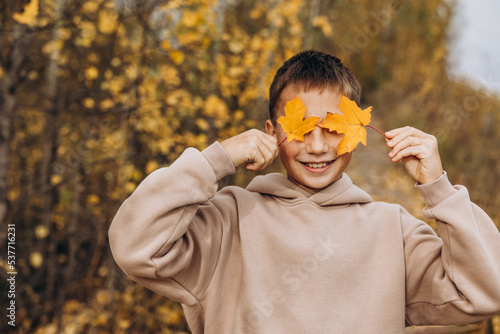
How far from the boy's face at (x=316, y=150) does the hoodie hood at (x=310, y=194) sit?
0.09ft

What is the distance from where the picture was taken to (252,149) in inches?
56.1

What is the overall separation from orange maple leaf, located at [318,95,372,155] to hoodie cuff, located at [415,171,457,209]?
24 centimetres

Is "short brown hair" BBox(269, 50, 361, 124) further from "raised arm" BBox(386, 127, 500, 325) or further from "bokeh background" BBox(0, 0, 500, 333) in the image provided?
"bokeh background" BBox(0, 0, 500, 333)

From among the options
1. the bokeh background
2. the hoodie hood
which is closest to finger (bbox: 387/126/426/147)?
the hoodie hood

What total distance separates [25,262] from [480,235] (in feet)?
11.4

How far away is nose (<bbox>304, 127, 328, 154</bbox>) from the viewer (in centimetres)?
146

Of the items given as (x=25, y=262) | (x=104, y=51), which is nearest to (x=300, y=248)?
(x=25, y=262)

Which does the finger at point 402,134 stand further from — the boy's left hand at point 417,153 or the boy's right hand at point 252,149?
the boy's right hand at point 252,149

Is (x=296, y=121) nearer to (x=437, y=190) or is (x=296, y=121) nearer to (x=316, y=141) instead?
(x=316, y=141)

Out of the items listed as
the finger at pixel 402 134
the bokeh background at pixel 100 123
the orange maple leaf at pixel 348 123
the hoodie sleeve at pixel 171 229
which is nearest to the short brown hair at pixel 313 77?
the orange maple leaf at pixel 348 123

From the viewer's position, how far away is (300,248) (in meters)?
1.47

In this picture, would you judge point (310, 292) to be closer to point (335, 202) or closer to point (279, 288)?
point (279, 288)

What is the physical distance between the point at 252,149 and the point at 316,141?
212mm

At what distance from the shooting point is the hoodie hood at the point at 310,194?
5.09ft
